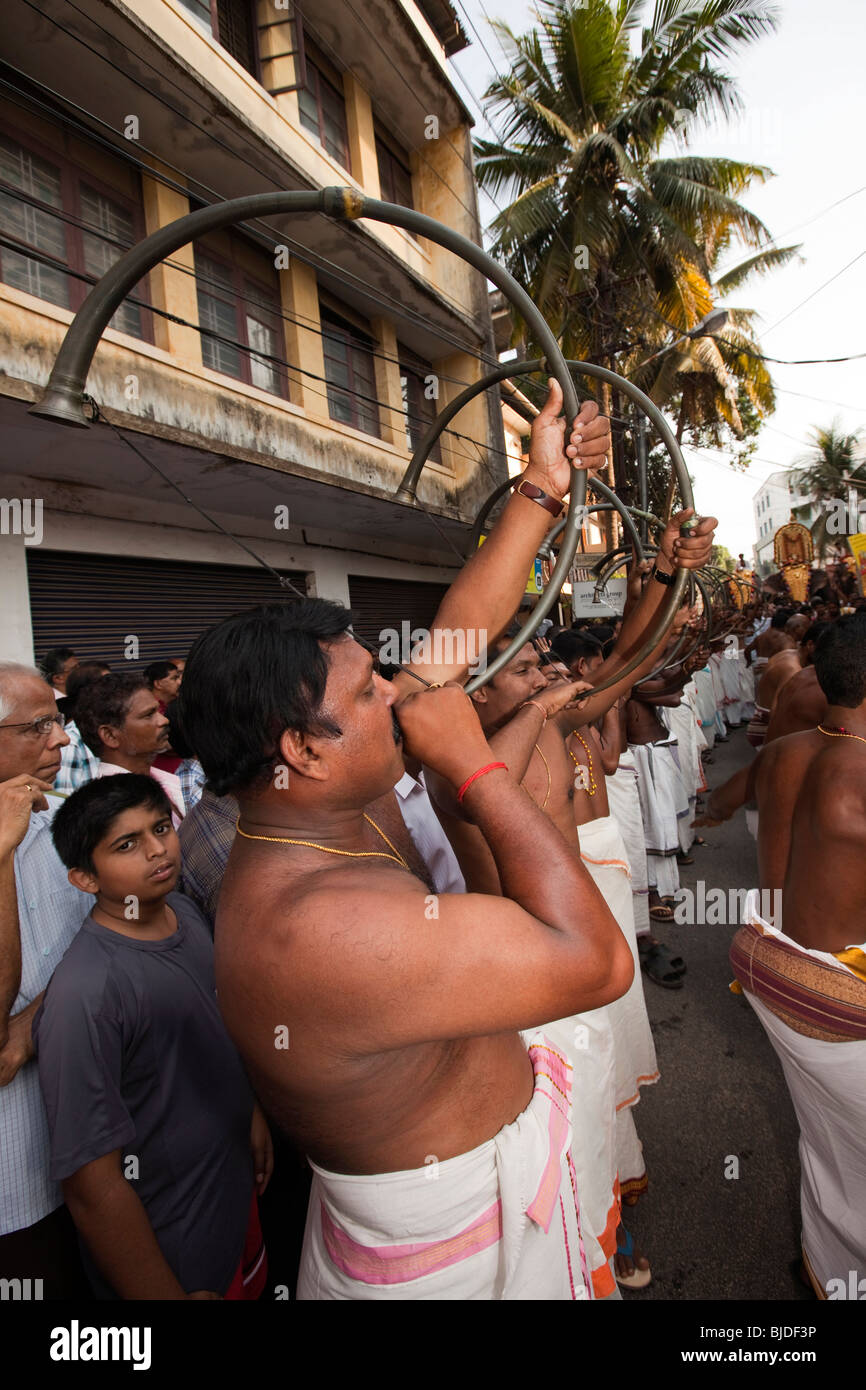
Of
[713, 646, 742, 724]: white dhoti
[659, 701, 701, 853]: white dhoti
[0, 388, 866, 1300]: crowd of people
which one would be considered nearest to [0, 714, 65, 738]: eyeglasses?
[0, 388, 866, 1300]: crowd of people

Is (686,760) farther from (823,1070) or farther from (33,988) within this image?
(33,988)

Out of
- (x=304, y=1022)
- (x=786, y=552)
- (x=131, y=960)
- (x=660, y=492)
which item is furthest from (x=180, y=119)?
(x=660, y=492)

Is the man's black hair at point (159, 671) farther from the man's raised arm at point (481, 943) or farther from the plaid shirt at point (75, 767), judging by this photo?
the man's raised arm at point (481, 943)

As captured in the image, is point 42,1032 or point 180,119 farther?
point 180,119

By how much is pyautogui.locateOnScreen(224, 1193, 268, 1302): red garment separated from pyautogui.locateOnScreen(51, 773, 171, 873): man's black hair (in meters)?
1.22

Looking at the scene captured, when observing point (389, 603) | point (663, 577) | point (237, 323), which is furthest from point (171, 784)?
point (389, 603)

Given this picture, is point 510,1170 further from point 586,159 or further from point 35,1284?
point 586,159

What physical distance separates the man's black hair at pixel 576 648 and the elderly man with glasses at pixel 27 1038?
11.5 ft

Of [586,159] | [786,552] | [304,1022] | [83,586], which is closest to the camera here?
[304,1022]

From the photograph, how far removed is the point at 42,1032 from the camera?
6.04 ft

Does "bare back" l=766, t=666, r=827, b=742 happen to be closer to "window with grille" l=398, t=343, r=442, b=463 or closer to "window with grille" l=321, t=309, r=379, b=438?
Answer: "window with grille" l=321, t=309, r=379, b=438

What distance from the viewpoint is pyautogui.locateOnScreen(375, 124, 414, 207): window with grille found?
11.7 metres
